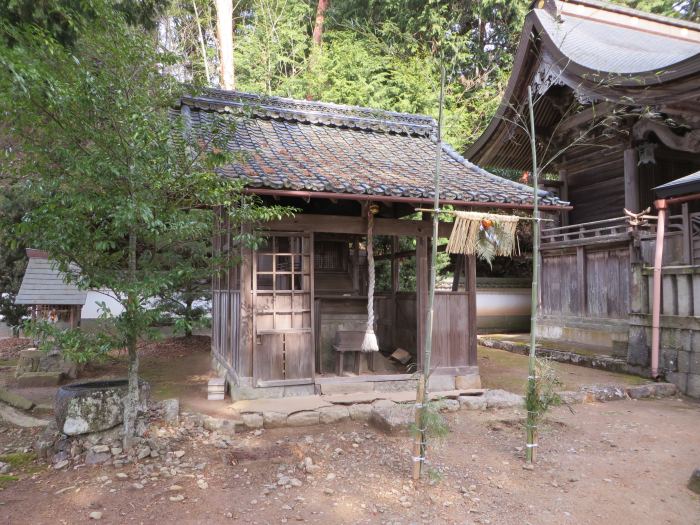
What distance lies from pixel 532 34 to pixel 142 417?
39.3 ft

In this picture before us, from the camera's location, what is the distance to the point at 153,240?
199 inches

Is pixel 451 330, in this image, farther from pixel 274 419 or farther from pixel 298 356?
pixel 274 419

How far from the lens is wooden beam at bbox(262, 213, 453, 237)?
7.05m

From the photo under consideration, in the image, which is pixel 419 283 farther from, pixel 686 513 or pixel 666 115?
pixel 666 115

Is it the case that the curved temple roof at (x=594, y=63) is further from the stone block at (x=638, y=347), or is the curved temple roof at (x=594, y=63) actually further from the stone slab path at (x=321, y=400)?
the stone slab path at (x=321, y=400)

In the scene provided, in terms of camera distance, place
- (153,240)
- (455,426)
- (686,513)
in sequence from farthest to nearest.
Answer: (455,426)
(153,240)
(686,513)

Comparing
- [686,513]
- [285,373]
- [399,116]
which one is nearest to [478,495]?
[686,513]

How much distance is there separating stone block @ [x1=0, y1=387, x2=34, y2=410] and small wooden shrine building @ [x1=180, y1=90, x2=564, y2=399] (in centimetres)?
291

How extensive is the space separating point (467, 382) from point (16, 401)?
7.09 meters

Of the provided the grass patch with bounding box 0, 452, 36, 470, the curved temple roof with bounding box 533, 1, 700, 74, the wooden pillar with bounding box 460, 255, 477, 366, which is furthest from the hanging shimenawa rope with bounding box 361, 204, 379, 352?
the curved temple roof with bounding box 533, 1, 700, 74

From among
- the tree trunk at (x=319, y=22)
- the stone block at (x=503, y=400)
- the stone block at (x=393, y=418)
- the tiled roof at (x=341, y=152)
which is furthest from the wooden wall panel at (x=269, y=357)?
the tree trunk at (x=319, y=22)

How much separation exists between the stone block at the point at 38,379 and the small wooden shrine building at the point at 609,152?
31.4 feet

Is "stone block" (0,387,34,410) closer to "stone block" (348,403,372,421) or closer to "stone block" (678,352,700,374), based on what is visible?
"stone block" (348,403,372,421)

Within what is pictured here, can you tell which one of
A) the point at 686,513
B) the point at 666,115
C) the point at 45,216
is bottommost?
the point at 686,513
